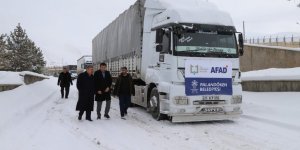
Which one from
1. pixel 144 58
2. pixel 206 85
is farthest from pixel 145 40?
pixel 206 85

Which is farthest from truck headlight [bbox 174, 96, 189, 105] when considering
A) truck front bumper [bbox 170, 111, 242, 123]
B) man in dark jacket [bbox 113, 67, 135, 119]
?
man in dark jacket [bbox 113, 67, 135, 119]

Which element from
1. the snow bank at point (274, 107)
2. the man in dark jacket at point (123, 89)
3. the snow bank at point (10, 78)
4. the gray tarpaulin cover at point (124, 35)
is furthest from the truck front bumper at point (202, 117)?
the snow bank at point (10, 78)

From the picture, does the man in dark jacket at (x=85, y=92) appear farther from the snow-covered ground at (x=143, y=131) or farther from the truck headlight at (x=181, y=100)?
the truck headlight at (x=181, y=100)

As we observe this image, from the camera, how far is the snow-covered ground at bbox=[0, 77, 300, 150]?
8422 millimetres

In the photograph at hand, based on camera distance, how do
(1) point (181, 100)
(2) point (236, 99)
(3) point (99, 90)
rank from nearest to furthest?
(1) point (181, 100) < (2) point (236, 99) < (3) point (99, 90)

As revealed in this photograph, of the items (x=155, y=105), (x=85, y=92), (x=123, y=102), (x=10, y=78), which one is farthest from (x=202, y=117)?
(x=10, y=78)

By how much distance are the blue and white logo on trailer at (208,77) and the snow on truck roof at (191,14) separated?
1.28 metres

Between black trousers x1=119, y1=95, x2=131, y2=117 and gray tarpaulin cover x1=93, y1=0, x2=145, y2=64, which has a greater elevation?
gray tarpaulin cover x1=93, y1=0, x2=145, y2=64

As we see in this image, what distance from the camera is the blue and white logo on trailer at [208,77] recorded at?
11133mm

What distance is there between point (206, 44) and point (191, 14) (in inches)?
40.6

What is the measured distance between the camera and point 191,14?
1180cm

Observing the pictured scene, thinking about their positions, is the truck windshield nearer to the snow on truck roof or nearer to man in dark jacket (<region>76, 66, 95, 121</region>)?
the snow on truck roof

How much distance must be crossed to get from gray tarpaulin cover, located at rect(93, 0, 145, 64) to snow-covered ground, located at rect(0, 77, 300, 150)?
275 centimetres

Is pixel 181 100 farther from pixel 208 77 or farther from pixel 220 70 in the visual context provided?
pixel 220 70
